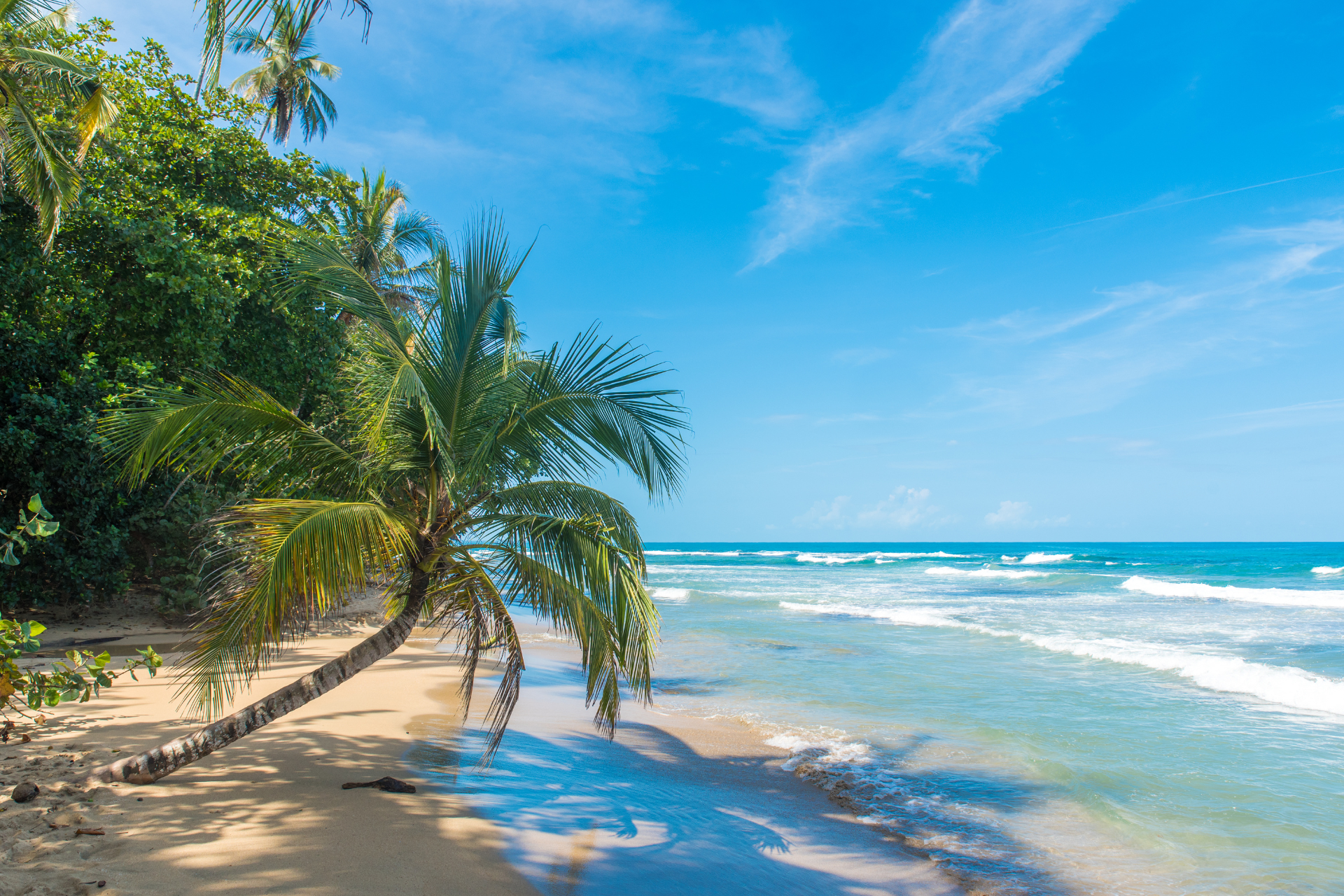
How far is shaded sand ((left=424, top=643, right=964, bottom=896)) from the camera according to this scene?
14.9 feet

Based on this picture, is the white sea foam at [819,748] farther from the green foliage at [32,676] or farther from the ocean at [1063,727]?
the green foliage at [32,676]

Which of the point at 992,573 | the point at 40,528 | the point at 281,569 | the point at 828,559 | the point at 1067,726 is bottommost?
the point at 828,559

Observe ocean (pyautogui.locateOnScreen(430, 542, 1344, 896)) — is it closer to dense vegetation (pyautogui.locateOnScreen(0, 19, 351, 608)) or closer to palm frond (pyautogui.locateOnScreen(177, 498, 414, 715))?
palm frond (pyautogui.locateOnScreen(177, 498, 414, 715))

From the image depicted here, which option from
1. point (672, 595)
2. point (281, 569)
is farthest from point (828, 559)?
point (281, 569)

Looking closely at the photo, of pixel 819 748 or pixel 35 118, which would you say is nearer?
pixel 819 748

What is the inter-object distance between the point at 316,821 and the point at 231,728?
32.5 inches

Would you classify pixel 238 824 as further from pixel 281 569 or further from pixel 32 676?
pixel 281 569

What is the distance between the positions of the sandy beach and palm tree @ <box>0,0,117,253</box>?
509 centimetres

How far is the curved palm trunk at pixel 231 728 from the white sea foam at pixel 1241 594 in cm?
2762

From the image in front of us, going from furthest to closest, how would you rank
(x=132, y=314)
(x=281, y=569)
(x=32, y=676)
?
1. (x=132, y=314)
2. (x=32, y=676)
3. (x=281, y=569)

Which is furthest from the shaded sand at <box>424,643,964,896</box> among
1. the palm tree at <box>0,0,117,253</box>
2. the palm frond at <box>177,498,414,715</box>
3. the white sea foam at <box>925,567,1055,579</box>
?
the white sea foam at <box>925,567,1055,579</box>

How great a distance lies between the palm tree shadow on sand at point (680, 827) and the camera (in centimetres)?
453

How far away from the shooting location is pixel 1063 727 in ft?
27.6

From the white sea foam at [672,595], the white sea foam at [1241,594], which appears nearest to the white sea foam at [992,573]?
the white sea foam at [1241,594]
